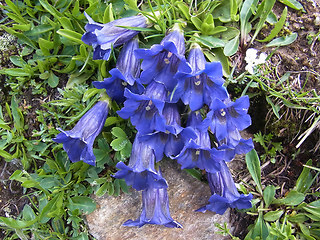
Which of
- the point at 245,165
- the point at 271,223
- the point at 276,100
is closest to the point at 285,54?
the point at 276,100

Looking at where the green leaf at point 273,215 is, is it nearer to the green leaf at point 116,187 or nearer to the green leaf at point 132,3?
the green leaf at point 116,187

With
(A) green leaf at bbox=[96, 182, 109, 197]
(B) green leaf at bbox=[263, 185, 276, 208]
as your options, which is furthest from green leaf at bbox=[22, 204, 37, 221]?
(B) green leaf at bbox=[263, 185, 276, 208]

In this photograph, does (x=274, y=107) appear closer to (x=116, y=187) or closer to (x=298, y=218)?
(x=298, y=218)

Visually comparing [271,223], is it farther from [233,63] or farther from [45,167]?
[45,167]

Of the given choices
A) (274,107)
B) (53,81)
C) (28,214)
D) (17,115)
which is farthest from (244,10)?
(28,214)

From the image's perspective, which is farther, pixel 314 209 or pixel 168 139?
pixel 314 209
